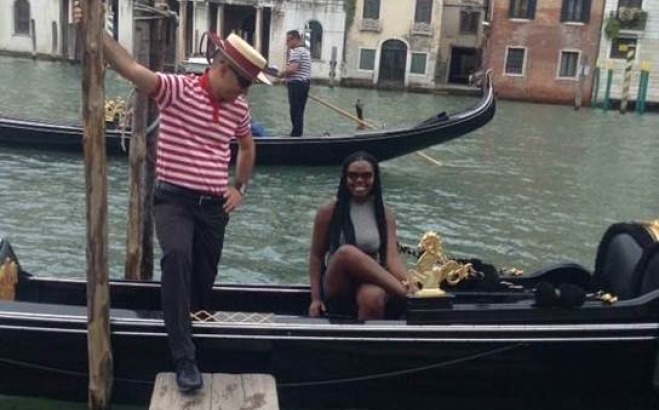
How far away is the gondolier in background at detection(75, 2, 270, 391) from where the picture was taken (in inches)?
69.7

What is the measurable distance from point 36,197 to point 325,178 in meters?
1.69

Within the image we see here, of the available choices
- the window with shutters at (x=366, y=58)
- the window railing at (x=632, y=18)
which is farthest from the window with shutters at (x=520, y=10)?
Answer: the window with shutters at (x=366, y=58)

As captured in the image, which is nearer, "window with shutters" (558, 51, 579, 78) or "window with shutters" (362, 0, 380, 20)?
"window with shutters" (558, 51, 579, 78)

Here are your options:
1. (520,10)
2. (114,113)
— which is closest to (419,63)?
(520,10)

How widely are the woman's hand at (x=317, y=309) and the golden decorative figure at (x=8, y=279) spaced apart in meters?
0.72

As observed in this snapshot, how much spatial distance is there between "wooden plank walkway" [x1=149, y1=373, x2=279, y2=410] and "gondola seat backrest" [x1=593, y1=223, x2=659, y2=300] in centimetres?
89

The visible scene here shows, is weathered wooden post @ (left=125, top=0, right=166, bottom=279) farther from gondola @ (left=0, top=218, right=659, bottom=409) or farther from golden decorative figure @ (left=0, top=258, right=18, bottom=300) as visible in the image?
gondola @ (left=0, top=218, right=659, bottom=409)

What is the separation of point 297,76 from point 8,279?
375 centimetres

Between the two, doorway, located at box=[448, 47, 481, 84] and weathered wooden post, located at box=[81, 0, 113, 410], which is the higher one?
weathered wooden post, located at box=[81, 0, 113, 410]

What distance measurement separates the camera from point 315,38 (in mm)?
16297

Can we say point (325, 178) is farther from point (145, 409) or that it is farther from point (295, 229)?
Result: point (145, 409)

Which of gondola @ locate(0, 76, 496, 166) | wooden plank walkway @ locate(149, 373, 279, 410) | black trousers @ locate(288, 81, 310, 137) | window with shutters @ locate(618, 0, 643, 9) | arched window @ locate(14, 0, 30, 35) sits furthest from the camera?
arched window @ locate(14, 0, 30, 35)

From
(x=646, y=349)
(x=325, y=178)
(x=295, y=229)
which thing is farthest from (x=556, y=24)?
(x=646, y=349)

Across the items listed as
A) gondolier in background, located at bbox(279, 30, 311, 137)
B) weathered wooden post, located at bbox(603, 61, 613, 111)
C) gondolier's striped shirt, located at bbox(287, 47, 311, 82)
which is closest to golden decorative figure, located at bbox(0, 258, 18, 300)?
gondolier in background, located at bbox(279, 30, 311, 137)
